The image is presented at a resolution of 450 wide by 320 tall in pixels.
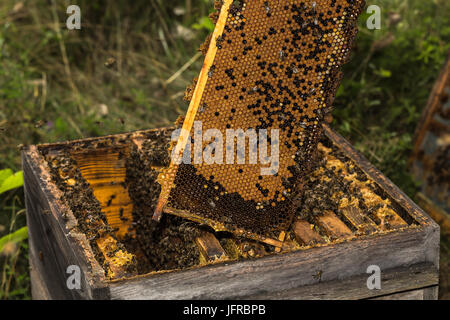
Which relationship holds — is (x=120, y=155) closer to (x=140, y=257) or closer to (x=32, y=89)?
(x=140, y=257)

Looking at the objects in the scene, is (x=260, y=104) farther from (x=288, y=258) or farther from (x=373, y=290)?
(x=373, y=290)

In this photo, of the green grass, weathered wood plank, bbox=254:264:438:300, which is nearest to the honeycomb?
weathered wood plank, bbox=254:264:438:300

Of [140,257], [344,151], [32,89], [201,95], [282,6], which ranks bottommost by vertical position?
[140,257]

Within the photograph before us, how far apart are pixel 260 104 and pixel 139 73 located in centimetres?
344

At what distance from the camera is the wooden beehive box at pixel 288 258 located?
2324 mm

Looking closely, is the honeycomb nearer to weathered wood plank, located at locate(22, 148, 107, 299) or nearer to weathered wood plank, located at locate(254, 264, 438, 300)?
weathered wood plank, located at locate(254, 264, 438, 300)

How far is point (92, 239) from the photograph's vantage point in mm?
2510

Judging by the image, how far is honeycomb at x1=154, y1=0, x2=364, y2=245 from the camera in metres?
2.51

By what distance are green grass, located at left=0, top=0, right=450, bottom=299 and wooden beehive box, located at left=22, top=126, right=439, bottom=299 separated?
1422 millimetres

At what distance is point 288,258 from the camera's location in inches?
96.1

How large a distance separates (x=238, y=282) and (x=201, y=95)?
0.85 meters
